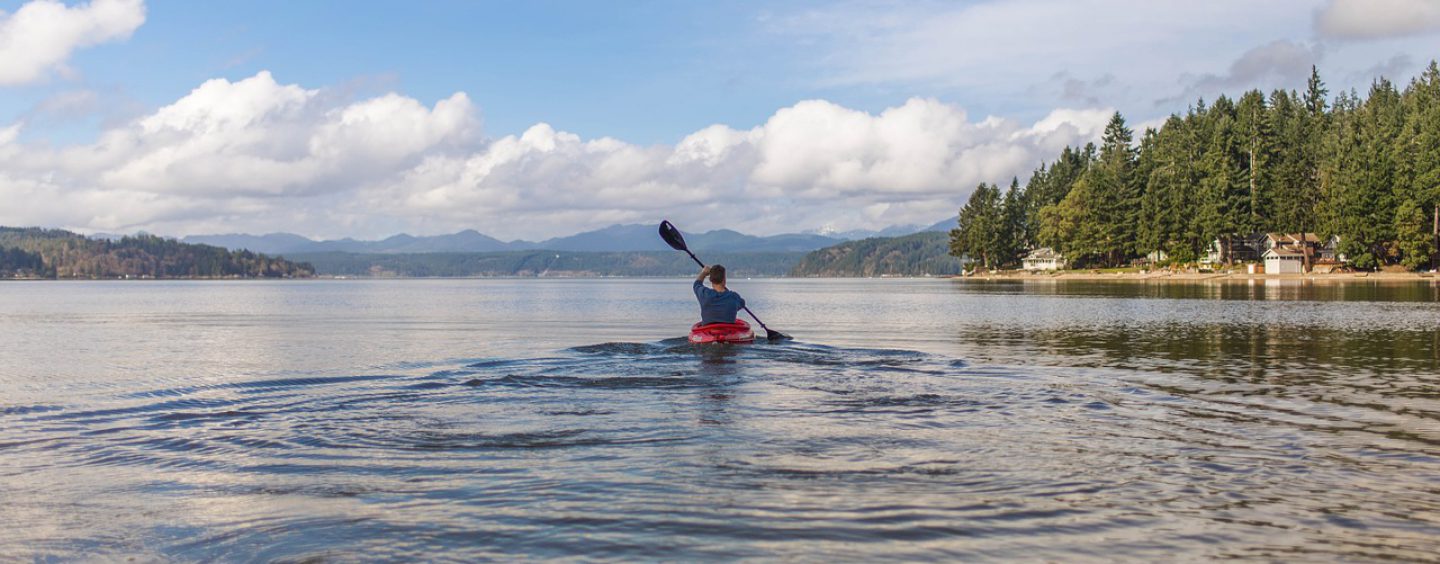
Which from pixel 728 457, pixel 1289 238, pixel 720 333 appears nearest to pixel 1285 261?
pixel 1289 238

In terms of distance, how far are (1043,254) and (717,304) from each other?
548ft

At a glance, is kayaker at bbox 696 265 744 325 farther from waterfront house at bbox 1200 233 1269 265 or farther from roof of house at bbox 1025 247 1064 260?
roof of house at bbox 1025 247 1064 260

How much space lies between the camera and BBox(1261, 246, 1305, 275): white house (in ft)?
406

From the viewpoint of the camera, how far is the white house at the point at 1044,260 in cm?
17312

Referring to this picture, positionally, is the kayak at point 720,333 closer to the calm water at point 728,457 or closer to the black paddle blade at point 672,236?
the calm water at point 728,457

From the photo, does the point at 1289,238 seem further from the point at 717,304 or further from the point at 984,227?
the point at 717,304

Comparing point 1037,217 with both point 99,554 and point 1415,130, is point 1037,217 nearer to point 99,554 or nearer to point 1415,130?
point 1415,130

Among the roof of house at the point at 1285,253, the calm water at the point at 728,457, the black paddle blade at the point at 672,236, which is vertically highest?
the roof of house at the point at 1285,253

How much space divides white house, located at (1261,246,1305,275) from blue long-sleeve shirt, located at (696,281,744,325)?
119626mm

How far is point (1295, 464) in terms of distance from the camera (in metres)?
10.6

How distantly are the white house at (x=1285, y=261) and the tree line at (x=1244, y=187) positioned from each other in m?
3.53

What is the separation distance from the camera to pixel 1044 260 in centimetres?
18088

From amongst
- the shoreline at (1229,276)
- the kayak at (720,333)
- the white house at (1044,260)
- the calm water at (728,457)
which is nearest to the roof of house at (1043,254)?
the white house at (1044,260)

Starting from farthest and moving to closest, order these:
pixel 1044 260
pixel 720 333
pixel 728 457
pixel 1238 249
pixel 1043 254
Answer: pixel 1043 254
pixel 1044 260
pixel 1238 249
pixel 720 333
pixel 728 457
